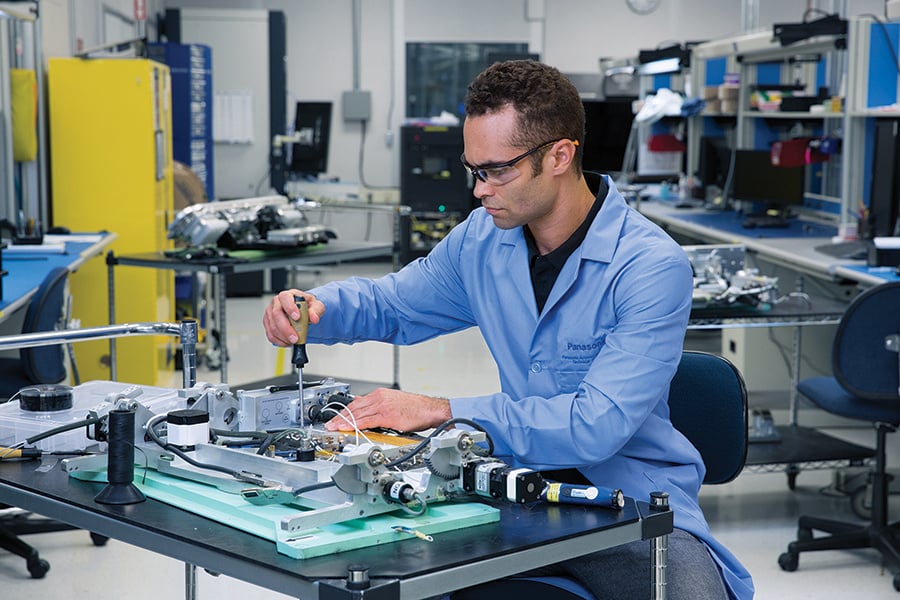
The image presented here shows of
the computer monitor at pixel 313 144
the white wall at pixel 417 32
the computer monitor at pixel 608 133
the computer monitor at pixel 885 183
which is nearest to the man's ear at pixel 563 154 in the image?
the computer monitor at pixel 885 183

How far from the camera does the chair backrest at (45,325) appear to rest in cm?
330

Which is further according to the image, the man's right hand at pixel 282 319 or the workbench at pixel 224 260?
the workbench at pixel 224 260

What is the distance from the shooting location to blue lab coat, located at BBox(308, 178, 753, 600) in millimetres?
1679

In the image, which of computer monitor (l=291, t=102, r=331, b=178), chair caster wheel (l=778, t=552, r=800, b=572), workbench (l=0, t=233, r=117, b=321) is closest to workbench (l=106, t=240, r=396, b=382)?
workbench (l=0, t=233, r=117, b=321)

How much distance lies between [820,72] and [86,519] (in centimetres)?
629

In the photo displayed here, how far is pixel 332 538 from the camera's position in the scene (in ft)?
4.28

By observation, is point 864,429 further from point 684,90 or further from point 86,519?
point 86,519

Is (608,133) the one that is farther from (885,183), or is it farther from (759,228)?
(885,183)

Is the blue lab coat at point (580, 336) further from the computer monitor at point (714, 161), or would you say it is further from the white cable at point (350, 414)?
the computer monitor at point (714, 161)

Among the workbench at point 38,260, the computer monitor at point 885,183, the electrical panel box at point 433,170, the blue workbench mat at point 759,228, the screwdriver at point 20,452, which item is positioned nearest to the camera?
the screwdriver at point 20,452

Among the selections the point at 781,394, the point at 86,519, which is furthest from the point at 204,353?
the point at 86,519

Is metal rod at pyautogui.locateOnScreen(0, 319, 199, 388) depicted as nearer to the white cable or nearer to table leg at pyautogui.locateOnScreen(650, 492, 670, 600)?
the white cable

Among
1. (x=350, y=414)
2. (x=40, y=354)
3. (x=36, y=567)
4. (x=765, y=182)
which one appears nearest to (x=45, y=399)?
(x=350, y=414)

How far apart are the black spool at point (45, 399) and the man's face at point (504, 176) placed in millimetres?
721
